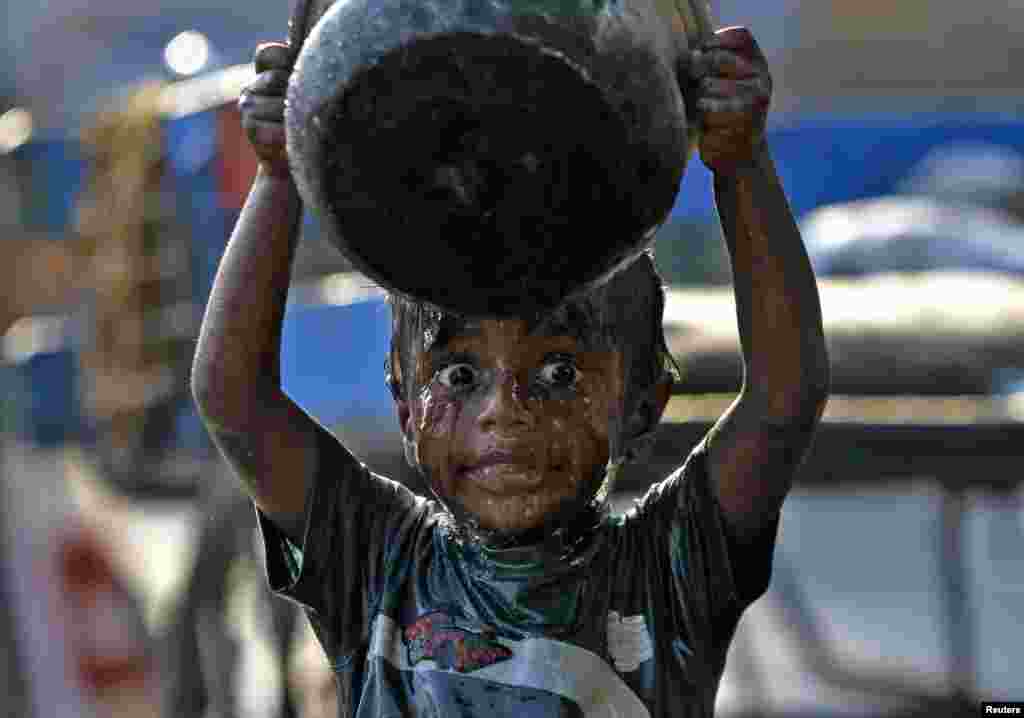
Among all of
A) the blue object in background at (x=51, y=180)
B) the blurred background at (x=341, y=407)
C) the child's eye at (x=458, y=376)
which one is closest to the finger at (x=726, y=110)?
the child's eye at (x=458, y=376)

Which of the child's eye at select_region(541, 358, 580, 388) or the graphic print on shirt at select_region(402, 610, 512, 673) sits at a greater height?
the child's eye at select_region(541, 358, 580, 388)

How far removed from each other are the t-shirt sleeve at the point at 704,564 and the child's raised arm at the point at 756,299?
17 millimetres

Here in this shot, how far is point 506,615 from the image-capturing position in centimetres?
175

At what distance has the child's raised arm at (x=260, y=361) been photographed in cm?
172

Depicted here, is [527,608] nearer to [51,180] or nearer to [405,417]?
[405,417]

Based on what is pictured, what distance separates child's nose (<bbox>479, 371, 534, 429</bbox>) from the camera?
166cm

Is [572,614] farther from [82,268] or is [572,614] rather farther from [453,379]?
[82,268]

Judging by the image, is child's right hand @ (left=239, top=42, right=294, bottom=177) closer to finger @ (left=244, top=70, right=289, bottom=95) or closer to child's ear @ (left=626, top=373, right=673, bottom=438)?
finger @ (left=244, top=70, right=289, bottom=95)

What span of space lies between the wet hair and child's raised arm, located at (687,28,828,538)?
0.11 metres

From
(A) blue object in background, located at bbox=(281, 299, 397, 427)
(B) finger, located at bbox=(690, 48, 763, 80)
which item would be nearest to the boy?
(B) finger, located at bbox=(690, 48, 763, 80)

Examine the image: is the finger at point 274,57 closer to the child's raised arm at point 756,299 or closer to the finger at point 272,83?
the finger at point 272,83

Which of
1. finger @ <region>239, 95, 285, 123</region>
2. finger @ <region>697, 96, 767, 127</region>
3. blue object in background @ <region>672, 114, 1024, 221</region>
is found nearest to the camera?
finger @ <region>697, 96, 767, 127</region>

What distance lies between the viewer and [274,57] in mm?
1658

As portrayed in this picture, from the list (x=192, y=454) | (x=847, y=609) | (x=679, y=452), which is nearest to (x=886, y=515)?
(x=847, y=609)
